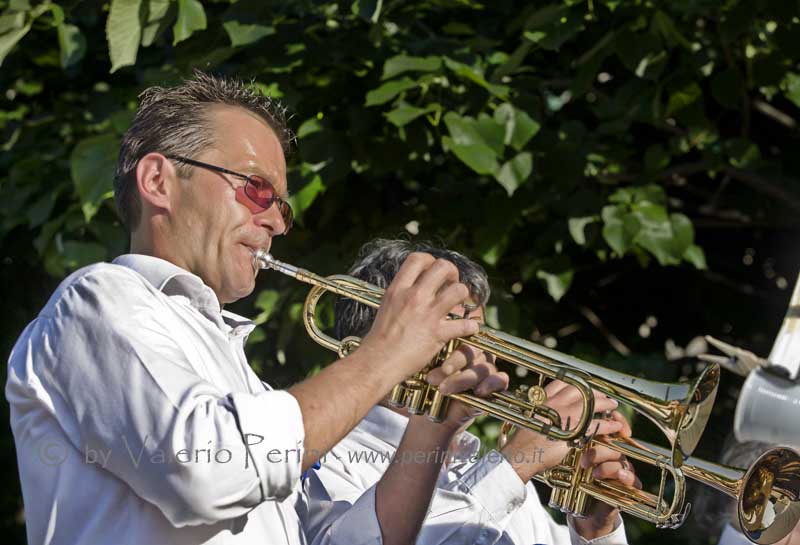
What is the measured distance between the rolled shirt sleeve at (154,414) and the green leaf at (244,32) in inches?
60.4

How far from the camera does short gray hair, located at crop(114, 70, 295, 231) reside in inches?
81.3

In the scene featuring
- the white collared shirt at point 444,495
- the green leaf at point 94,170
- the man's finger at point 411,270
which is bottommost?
the white collared shirt at point 444,495

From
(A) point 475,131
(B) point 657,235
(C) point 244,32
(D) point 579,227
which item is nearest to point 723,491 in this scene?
(B) point 657,235

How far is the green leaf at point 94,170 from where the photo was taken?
3.16 metres

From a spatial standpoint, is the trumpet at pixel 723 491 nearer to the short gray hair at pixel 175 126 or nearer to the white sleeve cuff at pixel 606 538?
the white sleeve cuff at pixel 606 538

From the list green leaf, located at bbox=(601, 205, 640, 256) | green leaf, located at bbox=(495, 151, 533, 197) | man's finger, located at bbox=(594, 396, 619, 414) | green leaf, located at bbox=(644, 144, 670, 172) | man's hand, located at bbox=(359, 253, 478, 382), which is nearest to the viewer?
man's hand, located at bbox=(359, 253, 478, 382)

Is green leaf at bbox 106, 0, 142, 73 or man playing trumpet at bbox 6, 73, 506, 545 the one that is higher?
man playing trumpet at bbox 6, 73, 506, 545

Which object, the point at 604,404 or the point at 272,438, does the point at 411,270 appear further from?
the point at 604,404

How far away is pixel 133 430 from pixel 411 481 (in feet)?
2.39

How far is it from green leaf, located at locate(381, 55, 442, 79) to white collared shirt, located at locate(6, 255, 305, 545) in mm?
1525

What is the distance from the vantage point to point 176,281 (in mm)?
1914

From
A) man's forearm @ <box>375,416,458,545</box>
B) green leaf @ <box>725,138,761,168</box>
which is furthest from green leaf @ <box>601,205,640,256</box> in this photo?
man's forearm @ <box>375,416,458,545</box>

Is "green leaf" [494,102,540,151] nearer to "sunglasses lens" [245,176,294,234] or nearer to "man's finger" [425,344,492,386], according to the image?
"man's finger" [425,344,492,386]

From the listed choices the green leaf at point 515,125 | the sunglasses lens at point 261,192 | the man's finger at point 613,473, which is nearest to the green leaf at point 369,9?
the green leaf at point 515,125
